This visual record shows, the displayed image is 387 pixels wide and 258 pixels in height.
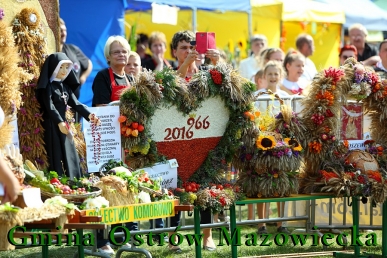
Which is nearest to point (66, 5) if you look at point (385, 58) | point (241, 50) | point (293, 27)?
point (385, 58)

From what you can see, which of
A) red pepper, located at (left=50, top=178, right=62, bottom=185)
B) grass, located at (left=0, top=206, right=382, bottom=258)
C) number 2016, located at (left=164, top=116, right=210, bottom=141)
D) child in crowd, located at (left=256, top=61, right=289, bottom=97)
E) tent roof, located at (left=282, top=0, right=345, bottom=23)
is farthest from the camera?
tent roof, located at (left=282, top=0, right=345, bottom=23)

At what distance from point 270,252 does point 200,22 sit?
1027 centimetres

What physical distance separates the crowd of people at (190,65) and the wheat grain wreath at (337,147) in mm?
463

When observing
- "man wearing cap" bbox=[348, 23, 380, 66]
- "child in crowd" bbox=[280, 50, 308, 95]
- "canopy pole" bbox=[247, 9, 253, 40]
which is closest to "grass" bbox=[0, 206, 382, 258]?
"child in crowd" bbox=[280, 50, 308, 95]

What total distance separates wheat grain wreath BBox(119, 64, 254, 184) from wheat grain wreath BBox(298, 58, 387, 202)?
775 mm

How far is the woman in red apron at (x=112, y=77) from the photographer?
22.4 ft

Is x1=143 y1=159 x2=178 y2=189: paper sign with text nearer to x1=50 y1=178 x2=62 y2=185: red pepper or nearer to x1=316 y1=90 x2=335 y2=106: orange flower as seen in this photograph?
x1=50 y1=178 x2=62 y2=185: red pepper

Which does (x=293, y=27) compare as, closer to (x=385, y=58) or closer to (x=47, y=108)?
(x=385, y=58)

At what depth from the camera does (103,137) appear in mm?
5918

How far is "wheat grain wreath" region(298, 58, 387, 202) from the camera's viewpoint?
6.64 m

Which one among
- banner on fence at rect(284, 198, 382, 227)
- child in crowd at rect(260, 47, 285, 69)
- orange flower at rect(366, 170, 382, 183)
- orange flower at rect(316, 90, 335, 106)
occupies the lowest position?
banner on fence at rect(284, 198, 382, 227)

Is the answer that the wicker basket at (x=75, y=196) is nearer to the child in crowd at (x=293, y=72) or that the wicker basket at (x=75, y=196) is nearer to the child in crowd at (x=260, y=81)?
the child in crowd at (x=260, y=81)

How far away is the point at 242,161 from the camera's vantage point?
6504 mm

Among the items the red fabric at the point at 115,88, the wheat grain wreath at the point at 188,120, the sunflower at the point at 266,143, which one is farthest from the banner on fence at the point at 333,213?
the red fabric at the point at 115,88
